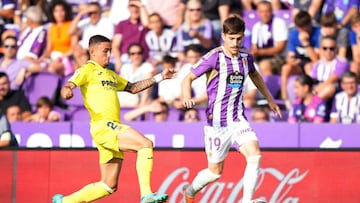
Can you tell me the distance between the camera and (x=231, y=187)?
12789 millimetres

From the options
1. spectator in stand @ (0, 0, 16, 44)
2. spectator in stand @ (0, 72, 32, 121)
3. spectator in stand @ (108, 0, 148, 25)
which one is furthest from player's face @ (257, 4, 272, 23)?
spectator in stand @ (0, 0, 16, 44)

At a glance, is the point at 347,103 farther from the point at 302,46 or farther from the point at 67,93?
the point at 67,93

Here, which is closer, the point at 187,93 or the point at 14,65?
the point at 187,93

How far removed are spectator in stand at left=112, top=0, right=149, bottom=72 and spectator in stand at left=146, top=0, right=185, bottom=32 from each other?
161 millimetres

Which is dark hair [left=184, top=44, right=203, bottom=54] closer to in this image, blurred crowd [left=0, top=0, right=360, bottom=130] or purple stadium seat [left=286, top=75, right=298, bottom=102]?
blurred crowd [left=0, top=0, right=360, bottom=130]

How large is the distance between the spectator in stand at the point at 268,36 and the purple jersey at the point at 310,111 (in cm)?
127

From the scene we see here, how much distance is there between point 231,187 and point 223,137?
1.63 metres

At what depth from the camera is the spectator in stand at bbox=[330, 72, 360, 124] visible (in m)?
14.8

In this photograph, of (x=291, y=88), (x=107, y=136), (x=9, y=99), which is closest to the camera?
(x=107, y=136)

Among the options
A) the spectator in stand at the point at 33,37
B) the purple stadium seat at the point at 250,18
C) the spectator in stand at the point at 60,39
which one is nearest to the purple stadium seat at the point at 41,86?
the spectator in stand at the point at 60,39

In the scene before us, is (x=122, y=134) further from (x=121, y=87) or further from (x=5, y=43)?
(x=5, y=43)

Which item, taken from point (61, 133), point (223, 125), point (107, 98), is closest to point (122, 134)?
point (107, 98)

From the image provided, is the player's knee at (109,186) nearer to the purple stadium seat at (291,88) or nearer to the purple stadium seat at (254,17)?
the purple stadium seat at (291,88)

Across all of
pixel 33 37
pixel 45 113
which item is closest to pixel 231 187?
pixel 45 113
